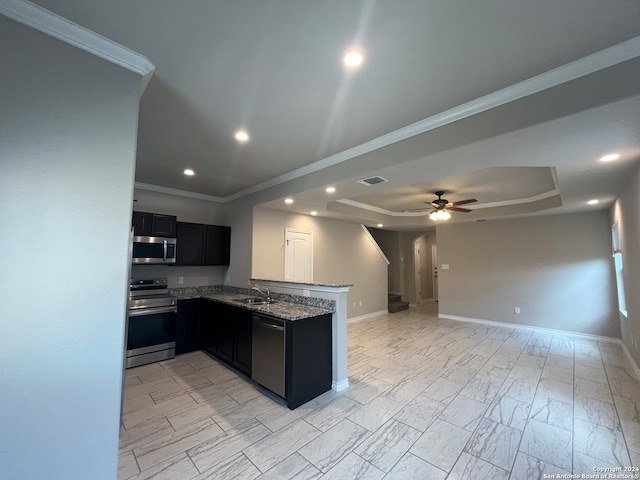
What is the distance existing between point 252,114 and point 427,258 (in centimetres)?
969

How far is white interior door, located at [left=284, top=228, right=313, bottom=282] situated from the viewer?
5.27m

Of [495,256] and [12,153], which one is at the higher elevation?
[12,153]

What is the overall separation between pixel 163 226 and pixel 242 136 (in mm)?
2445

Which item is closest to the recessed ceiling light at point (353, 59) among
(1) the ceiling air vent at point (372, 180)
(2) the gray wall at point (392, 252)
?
(1) the ceiling air vent at point (372, 180)

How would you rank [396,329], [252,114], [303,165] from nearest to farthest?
[252,114], [303,165], [396,329]

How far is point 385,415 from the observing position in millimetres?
2617

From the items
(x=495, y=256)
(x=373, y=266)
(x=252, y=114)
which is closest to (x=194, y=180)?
(x=252, y=114)

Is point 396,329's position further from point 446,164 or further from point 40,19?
point 40,19

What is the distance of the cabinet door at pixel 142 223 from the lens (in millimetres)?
4025

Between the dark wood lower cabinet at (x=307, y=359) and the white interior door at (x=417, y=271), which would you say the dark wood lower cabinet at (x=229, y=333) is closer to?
the dark wood lower cabinet at (x=307, y=359)

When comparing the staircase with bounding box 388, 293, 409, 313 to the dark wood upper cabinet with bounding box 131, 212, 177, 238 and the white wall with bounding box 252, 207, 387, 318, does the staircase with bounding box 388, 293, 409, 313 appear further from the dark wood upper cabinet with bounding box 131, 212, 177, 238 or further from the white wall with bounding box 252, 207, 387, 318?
the dark wood upper cabinet with bounding box 131, 212, 177, 238

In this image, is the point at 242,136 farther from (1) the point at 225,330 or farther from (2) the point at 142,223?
(1) the point at 225,330

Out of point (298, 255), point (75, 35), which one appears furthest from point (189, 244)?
point (75, 35)

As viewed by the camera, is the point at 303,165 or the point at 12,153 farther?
the point at 303,165
